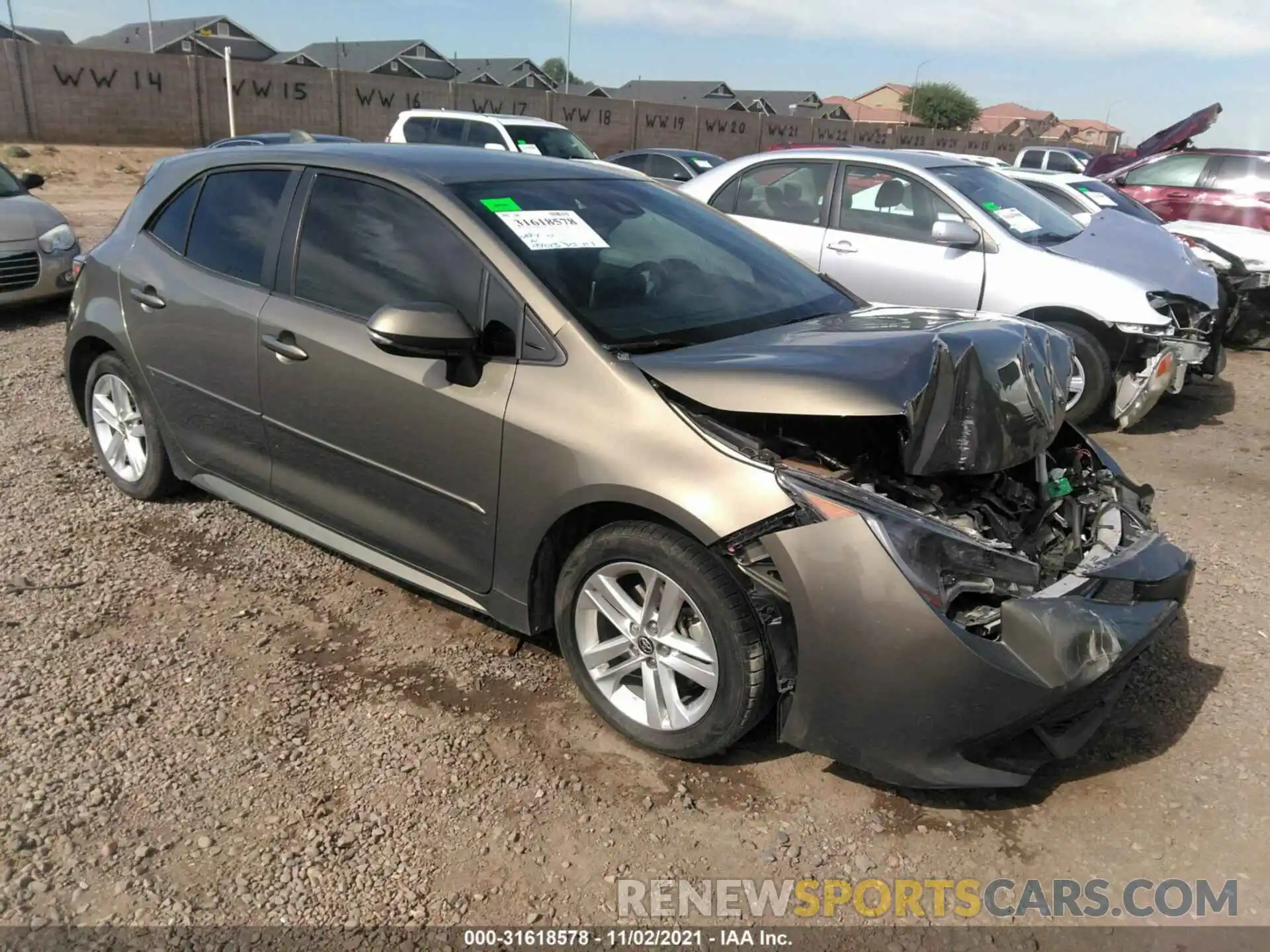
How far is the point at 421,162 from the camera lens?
339 cm

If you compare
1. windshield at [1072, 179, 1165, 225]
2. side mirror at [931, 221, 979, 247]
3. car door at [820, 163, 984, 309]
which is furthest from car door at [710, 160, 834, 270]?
windshield at [1072, 179, 1165, 225]

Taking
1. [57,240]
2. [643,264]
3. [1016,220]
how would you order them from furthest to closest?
1. [57,240]
2. [1016,220]
3. [643,264]

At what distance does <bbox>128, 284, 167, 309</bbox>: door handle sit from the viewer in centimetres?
397

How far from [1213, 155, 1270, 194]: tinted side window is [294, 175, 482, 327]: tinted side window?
12072 millimetres

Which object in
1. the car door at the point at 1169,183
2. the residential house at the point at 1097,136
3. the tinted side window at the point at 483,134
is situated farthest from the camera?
the residential house at the point at 1097,136

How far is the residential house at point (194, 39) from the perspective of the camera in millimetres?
42031

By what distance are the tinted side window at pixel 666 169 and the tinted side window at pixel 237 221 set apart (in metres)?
13.4

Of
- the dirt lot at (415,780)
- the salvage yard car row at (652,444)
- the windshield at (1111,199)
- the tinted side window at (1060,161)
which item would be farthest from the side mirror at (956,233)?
the tinted side window at (1060,161)

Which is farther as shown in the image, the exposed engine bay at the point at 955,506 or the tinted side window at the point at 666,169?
the tinted side window at the point at 666,169

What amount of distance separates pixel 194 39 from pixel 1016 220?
1680 inches

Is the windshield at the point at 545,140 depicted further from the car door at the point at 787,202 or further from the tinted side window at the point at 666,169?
A: the car door at the point at 787,202

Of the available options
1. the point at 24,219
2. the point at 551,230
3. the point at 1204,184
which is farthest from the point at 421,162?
the point at 1204,184

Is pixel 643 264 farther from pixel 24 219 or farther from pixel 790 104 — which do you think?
pixel 790 104

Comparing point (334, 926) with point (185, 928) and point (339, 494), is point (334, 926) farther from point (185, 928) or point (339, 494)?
point (339, 494)
